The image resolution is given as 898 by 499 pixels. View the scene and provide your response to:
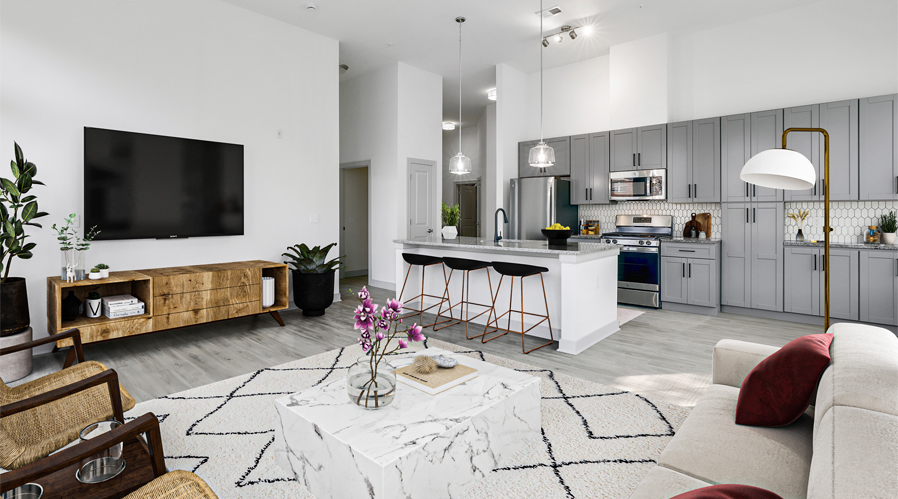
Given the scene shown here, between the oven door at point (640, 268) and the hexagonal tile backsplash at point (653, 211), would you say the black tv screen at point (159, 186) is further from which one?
the hexagonal tile backsplash at point (653, 211)

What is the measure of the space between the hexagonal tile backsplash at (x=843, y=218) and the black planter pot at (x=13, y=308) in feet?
23.9

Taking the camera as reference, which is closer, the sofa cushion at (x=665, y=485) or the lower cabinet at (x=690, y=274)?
the sofa cushion at (x=665, y=485)

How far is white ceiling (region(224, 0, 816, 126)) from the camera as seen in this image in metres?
4.97

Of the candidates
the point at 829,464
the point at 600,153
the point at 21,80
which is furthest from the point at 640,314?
the point at 21,80

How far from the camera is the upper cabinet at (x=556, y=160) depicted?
21.9ft

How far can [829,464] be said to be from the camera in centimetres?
93

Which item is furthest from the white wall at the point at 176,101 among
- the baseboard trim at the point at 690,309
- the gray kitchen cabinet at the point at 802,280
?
the gray kitchen cabinet at the point at 802,280

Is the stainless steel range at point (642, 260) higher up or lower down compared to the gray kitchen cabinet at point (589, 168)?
lower down

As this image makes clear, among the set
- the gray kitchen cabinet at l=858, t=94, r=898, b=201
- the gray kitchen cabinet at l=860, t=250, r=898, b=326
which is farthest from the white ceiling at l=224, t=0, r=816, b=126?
the gray kitchen cabinet at l=860, t=250, r=898, b=326

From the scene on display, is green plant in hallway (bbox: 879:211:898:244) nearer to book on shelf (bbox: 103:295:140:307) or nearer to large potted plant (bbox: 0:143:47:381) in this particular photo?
book on shelf (bbox: 103:295:140:307)

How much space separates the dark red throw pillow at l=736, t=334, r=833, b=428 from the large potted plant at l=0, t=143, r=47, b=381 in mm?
4451

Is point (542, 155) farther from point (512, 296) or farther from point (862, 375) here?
point (862, 375)

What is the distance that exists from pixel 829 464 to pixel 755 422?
0.78 metres

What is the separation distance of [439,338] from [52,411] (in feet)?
9.35
